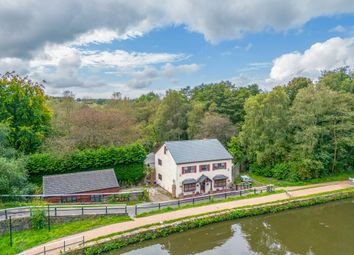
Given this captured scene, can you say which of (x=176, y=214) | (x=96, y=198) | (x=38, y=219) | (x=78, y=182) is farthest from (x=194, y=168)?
(x=38, y=219)

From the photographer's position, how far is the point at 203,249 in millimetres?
16891

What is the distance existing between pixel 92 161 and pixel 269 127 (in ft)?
61.0

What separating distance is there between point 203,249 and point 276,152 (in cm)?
1713

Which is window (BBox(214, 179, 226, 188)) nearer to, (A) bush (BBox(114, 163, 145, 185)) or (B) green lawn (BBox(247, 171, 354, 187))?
(B) green lawn (BBox(247, 171, 354, 187))

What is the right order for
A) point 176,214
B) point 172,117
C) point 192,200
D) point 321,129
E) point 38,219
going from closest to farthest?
point 38,219 → point 176,214 → point 192,200 → point 321,129 → point 172,117

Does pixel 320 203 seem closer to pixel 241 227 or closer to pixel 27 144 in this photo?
pixel 241 227

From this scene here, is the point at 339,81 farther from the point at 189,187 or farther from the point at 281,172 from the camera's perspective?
the point at 189,187

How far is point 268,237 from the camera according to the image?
60.5 feet

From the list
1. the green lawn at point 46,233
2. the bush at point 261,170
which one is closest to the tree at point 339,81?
the bush at point 261,170

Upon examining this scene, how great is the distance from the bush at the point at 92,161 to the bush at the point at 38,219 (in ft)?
24.5

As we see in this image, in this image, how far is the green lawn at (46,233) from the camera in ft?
51.6

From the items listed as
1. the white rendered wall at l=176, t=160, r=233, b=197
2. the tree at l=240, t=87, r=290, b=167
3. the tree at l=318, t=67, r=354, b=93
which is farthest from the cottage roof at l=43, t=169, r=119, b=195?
the tree at l=318, t=67, r=354, b=93

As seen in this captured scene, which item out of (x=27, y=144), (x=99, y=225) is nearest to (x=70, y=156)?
(x=27, y=144)

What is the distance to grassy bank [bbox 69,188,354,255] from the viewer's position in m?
16.2
